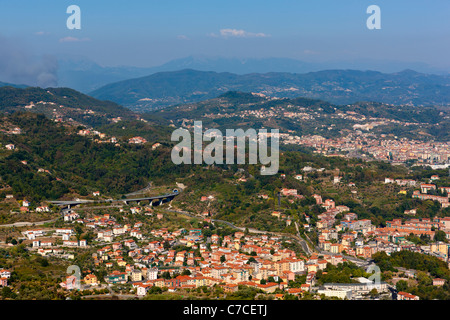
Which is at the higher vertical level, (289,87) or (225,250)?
(289,87)

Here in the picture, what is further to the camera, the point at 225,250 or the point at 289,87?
the point at 289,87

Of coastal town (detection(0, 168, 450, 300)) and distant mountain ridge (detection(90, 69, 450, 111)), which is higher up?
distant mountain ridge (detection(90, 69, 450, 111))

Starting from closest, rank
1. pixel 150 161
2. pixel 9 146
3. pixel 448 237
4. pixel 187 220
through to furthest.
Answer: pixel 448 237 → pixel 187 220 → pixel 9 146 → pixel 150 161

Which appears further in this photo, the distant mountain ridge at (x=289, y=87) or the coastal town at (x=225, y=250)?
the distant mountain ridge at (x=289, y=87)

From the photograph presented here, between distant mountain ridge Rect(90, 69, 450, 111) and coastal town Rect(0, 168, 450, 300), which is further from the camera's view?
distant mountain ridge Rect(90, 69, 450, 111)

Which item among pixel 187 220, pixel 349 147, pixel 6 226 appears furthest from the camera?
pixel 349 147
